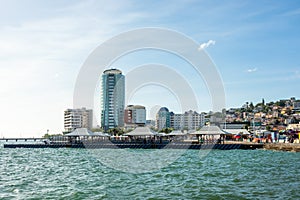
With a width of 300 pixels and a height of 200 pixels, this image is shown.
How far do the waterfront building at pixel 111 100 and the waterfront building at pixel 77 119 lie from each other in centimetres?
595

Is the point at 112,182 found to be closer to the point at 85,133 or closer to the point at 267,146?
the point at 267,146

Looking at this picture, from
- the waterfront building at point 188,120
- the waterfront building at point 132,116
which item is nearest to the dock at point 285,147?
the waterfront building at point 188,120

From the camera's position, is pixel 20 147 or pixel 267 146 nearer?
pixel 267 146

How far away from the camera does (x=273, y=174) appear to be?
26734 millimetres

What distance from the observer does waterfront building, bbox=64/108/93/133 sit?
522 feet

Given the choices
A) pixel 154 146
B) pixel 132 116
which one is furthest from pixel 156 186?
pixel 132 116

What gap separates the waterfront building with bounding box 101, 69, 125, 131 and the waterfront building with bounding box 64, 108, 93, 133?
595 cm

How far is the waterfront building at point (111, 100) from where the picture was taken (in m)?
157

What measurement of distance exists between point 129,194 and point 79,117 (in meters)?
147

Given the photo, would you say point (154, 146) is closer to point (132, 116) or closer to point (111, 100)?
point (111, 100)

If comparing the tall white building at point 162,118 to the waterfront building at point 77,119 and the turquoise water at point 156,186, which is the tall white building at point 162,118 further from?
the turquoise water at point 156,186

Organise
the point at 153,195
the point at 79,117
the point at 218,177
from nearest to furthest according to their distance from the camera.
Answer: the point at 153,195
the point at 218,177
the point at 79,117

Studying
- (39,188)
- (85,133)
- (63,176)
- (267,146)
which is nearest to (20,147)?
(85,133)

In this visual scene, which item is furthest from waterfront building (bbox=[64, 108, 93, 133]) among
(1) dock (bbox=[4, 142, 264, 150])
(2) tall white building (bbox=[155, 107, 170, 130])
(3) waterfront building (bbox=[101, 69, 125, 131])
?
(1) dock (bbox=[4, 142, 264, 150])
